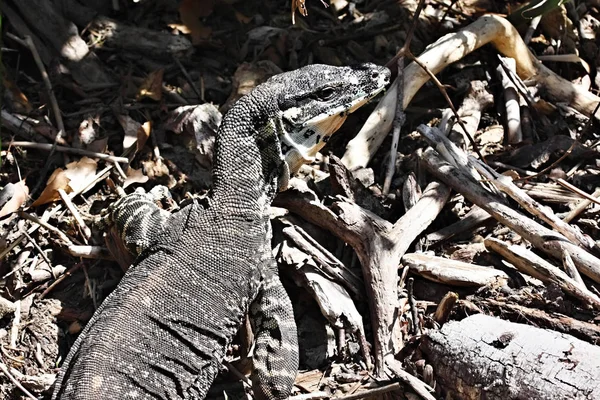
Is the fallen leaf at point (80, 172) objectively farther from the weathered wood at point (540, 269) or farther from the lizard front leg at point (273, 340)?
the weathered wood at point (540, 269)

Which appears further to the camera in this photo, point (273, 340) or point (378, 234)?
point (378, 234)

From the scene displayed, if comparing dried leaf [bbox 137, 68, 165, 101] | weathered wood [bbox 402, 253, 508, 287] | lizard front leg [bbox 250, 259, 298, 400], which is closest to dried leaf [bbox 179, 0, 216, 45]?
dried leaf [bbox 137, 68, 165, 101]

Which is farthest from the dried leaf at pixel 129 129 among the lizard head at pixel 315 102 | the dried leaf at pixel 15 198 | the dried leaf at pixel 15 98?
the lizard head at pixel 315 102

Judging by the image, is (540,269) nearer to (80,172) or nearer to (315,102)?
(315,102)

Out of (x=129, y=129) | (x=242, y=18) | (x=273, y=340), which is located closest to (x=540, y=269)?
(x=273, y=340)

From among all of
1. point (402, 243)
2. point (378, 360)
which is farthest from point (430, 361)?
point (402, 243)

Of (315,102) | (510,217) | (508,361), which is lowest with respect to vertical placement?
(508,361)
